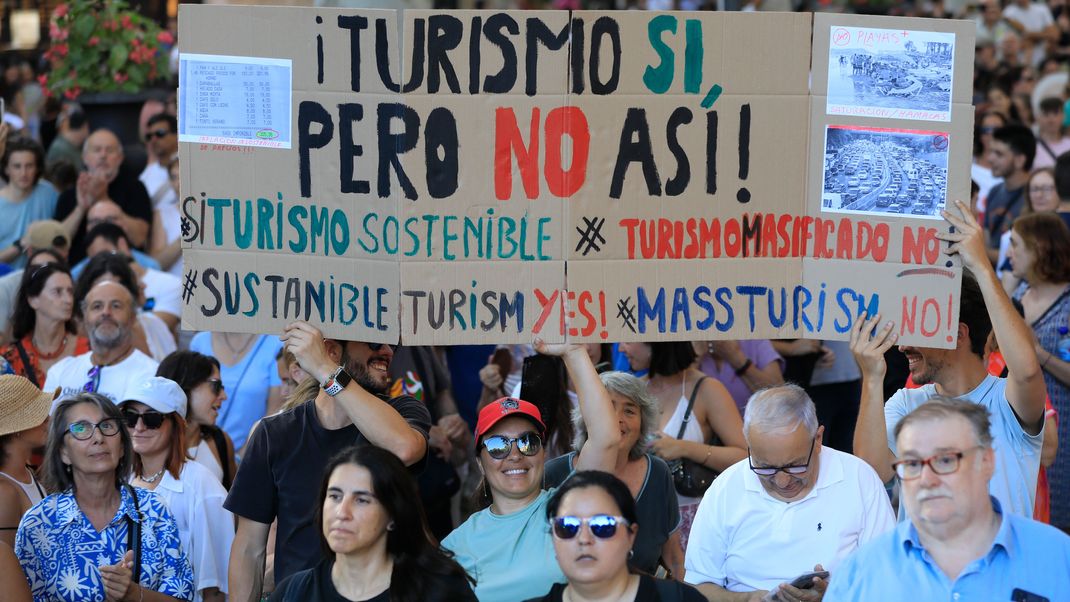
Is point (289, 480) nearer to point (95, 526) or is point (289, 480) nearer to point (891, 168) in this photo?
point (95, 526)

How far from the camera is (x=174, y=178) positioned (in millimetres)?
10320

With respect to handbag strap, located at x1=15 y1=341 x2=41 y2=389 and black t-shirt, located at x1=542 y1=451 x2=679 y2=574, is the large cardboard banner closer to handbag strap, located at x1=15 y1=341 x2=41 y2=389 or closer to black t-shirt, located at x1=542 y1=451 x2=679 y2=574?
black t-shirt, located at x1=542 y1=451 x2=679 y2=574

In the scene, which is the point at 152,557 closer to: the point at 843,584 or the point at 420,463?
the point at 420,463

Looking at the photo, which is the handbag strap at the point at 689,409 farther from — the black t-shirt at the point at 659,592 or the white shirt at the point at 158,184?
the white shirt at the point at 158,184

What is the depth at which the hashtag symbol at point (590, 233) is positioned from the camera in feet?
15.3

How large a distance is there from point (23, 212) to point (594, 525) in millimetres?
7343

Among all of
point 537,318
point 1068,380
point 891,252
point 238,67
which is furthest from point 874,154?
point 1068,380

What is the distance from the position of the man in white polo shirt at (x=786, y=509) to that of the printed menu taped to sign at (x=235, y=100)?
6.08 feet

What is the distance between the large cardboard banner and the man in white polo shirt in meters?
0.39

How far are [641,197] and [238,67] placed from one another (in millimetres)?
1409

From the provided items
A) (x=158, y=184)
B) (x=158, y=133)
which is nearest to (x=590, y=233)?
(x=158, y=184)

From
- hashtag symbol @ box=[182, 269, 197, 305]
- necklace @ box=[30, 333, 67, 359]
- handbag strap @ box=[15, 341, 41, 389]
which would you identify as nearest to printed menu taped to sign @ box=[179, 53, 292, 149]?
hashtag symbol @ box=[182, 269, 197, 305]

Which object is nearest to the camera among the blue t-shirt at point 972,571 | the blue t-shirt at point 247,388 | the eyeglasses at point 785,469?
the blue t-shirt at point 972,571

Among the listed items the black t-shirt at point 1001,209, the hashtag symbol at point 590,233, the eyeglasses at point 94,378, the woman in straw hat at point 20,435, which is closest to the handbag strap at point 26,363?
→ the eyeglasses at point 94,378
